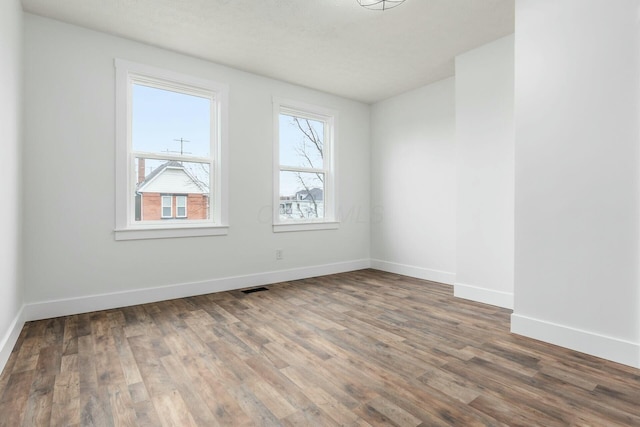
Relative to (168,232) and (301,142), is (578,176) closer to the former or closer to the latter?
(301,142)

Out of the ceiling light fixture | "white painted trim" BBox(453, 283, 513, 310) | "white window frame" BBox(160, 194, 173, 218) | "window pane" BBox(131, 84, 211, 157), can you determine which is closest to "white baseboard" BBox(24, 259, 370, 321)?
"white window frame" BBox(160, 194, 173, 218)

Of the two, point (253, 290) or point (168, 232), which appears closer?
point (168, 232)

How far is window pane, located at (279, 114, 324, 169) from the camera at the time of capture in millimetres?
4645

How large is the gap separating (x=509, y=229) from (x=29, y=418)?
3.78 m

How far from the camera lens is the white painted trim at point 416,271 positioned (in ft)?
14.0

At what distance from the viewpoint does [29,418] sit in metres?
1.55

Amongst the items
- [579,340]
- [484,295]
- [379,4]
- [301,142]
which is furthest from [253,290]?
[379,4]

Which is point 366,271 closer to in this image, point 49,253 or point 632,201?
point 632,201

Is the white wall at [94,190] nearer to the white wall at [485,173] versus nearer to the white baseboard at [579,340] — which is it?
the white wall at [485,173]

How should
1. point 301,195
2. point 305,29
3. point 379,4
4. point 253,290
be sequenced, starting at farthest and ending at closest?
point 301,195 < point 253,290 < point 305,29 < point 379,4

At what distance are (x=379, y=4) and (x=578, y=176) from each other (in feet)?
6.54

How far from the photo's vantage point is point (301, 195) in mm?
4832

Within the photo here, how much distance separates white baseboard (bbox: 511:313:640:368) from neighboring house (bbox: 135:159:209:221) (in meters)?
3.36

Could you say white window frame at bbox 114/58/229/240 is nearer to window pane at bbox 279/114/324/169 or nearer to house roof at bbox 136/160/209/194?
house roof at bbox 136/160/209/194
